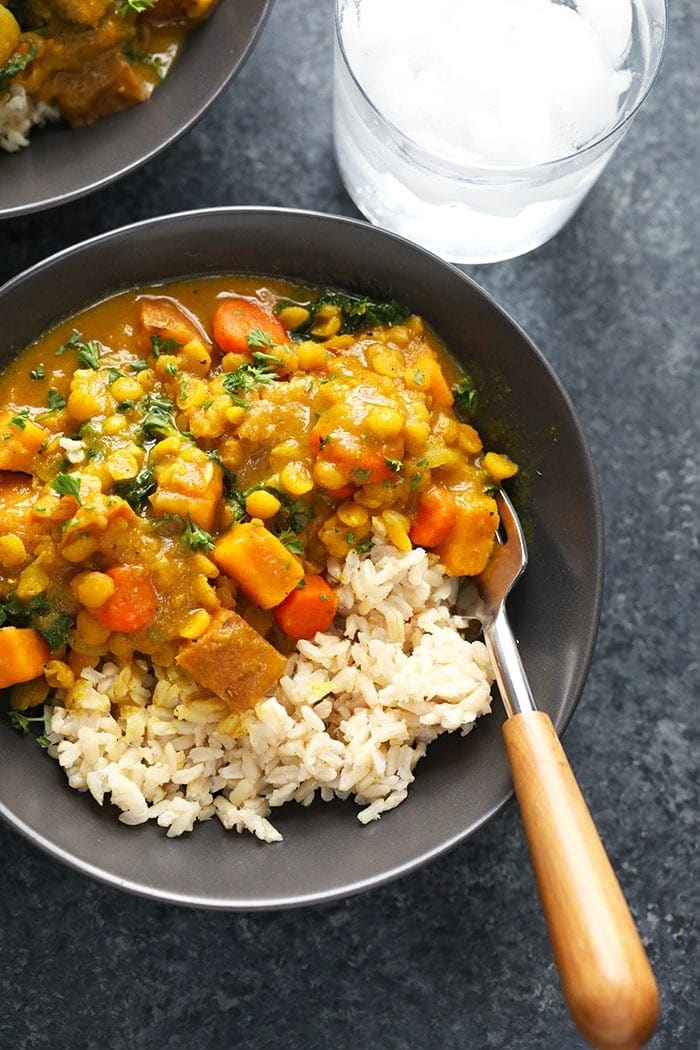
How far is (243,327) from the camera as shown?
3334 millimetres

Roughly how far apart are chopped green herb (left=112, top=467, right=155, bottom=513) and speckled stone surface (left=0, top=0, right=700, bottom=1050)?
1136mm

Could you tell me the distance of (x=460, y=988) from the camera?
3.61 meters

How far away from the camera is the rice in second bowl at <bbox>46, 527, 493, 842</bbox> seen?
314 centimetres

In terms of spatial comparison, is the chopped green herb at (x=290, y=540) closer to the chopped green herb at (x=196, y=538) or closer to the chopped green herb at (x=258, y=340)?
the chopped green herb at (x=196, y=538)

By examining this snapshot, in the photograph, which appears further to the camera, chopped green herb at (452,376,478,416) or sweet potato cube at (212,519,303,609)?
chopped green herb at (452,376,478,416)

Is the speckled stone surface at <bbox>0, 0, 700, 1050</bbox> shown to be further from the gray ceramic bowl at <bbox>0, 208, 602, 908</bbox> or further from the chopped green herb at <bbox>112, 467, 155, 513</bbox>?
the chopped green herb at <bbox>112, 467, 155, 513</bbox>

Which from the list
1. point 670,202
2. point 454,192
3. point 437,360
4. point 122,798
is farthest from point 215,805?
point 670,202

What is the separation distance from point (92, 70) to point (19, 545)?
1.52 m

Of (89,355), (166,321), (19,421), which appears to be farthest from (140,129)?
(19,421)

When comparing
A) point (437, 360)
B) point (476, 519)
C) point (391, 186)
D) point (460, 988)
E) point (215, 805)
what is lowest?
point (460, 988)

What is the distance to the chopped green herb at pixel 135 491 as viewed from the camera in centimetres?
310

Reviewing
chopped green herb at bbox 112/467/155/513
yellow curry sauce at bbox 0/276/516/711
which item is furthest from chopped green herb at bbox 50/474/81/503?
chopped green herb at bbox 112/467/155/513

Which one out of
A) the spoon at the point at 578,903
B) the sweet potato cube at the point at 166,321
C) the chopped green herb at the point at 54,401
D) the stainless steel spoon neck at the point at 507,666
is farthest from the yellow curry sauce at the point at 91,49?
the spoon at the point at 578,903

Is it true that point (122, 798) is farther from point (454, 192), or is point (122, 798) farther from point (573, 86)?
point (573, 86)
